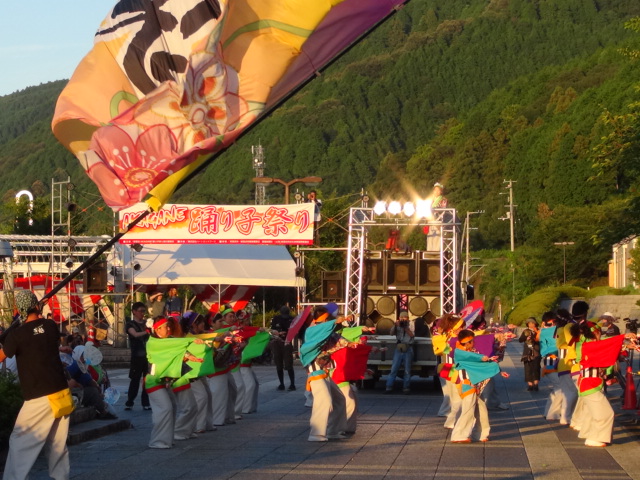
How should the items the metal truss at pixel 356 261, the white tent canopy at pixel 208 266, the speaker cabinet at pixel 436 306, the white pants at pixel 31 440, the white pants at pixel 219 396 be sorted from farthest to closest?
the white tent canopy at pixel 208 266, the speaker cabinet at pixel 436 306, the metal truss at pixel 356 261, the white pants at pixel 219 396, the white pants at pixel 31 440

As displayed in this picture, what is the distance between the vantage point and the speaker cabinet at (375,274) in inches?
1083

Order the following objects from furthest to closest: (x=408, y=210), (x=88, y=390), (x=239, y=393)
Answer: (x=408, y=210)
(x=239, y=393)
(x=88, y=390)

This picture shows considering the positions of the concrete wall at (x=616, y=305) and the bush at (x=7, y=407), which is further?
the concrete wall at (x=616, y=305)

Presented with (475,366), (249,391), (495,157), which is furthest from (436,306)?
(495,157)

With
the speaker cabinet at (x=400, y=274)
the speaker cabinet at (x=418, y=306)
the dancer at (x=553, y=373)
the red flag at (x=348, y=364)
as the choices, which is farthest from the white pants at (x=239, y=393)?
the speaker cabinet at (x=418, y=306)

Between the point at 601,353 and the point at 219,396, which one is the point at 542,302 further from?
the point at 601,353

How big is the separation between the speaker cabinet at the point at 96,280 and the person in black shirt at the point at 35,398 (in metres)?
22.5

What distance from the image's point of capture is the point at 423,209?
27688 mm

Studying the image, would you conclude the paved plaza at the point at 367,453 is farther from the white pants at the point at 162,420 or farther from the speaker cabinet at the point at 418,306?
the speaker cabinet at the point at 418,306

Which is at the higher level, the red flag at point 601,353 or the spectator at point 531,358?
the red flag at point 601,353

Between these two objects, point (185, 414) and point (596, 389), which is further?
point (185, 414)

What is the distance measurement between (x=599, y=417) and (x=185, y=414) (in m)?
5.11

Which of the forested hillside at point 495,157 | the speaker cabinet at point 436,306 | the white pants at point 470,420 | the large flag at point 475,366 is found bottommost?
the white pants at point 470,420

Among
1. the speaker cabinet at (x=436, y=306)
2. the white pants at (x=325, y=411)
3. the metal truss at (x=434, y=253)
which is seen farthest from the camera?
the speaker cabinet at (x=436, y=306)
